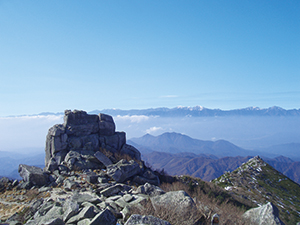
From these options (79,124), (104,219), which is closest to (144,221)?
(104,219)

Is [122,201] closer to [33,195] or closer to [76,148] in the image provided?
[33,195]

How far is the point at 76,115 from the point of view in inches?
1220

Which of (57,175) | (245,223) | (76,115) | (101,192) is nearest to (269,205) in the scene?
(245,223)

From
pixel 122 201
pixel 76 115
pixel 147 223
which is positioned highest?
pixel 76 115

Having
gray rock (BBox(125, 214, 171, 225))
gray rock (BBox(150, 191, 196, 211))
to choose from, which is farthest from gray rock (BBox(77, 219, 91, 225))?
gray rock (BBox(150, 191, 196, 211))

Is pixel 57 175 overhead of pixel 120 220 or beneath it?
beneath

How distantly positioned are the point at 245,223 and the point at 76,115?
88.0ft

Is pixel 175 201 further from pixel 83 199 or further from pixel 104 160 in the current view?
pixel 104 160

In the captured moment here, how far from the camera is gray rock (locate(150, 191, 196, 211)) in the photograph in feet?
35.4

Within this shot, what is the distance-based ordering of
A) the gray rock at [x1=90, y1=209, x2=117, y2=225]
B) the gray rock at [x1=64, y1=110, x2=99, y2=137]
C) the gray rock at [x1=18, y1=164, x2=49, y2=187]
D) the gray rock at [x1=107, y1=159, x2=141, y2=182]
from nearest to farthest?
1. the gray rock at [x1=90, y1=209, x2=117, y2=225]
2. the gray rock at [x1=107, y1=159, x2=141, y2=182]
3. the gray rock at [x1=18, y1=164, x2=49, y2=187]
4. the gray rock at [x1=64, y1=110, x2=99, y2=137]

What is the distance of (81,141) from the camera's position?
29.5m

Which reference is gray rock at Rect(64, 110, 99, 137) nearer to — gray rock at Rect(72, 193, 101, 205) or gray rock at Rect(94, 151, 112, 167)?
gray rock at Rect(94, 151, 112, 167)

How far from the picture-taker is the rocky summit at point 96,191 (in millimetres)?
10367

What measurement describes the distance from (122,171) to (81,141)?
10799mm
